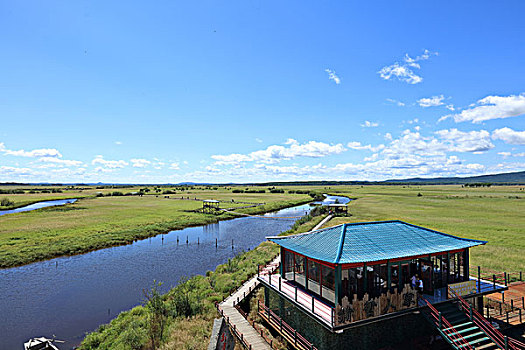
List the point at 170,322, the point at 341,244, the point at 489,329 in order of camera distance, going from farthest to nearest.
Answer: the point at 170,322 → the point at 341,244 → the point at 489,329

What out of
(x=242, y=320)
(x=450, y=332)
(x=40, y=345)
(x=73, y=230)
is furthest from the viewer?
(x=73, y=230)

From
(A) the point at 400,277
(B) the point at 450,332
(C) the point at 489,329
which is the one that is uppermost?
(A) the point at 400,277

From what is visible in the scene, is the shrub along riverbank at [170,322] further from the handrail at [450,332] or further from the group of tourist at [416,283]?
the handrail at [450,332]

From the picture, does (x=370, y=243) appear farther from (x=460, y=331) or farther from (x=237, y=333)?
(x=237, y=333)

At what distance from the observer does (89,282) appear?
1283 inches

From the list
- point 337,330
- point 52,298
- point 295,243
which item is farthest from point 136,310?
point 337,330

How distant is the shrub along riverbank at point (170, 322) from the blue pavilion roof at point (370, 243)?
7.95 meters

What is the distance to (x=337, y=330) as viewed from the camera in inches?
553

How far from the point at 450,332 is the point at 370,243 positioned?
599 cm

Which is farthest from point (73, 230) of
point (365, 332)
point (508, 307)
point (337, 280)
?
point (508, 307)

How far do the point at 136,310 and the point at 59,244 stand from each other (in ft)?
99.3

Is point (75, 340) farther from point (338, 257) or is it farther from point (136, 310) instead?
point (338, 257)

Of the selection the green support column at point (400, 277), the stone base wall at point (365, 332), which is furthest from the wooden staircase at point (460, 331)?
the green support column at point (400, 277)

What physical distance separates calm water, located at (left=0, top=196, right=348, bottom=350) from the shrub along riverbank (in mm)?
2724
